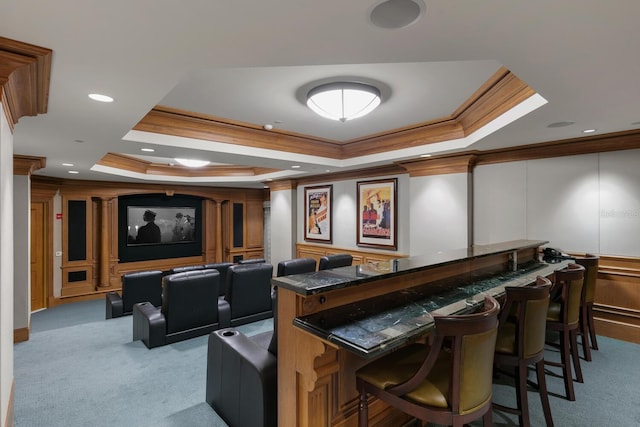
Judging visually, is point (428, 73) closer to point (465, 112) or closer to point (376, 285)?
point (465, 112)

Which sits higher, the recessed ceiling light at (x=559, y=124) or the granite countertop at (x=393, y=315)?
the recessed ceiling light at (x=559, y=124)

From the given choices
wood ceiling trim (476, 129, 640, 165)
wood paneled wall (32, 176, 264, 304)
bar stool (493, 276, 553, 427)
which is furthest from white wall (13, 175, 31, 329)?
wood ceiling trim (476, 129, 640, 165)

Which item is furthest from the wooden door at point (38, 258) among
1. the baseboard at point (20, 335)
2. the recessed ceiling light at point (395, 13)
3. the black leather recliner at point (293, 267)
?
the recessed ceiling light at point (395, 13)

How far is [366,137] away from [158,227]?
583 cm

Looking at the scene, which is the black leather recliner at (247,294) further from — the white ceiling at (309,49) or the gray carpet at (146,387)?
the white ceiling at (309,49)

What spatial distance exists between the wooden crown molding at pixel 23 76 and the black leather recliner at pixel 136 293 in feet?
11.1

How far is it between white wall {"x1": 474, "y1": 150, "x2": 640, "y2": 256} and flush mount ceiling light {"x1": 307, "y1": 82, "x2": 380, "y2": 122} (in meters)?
2.59

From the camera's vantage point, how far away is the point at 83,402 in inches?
104

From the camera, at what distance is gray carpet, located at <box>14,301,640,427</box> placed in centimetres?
237

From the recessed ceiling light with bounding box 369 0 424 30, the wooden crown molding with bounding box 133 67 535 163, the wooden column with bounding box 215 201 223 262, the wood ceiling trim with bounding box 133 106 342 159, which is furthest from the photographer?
the wooden column with bounding box 215 201 223 262

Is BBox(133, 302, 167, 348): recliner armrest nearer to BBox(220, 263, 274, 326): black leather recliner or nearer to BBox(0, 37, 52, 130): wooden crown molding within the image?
BBox(220, 263, 274, 326): black leather recliner

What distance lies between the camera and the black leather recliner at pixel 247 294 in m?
4.33

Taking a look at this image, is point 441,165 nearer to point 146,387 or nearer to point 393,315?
point 393,315

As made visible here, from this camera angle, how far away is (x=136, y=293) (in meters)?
4.92
